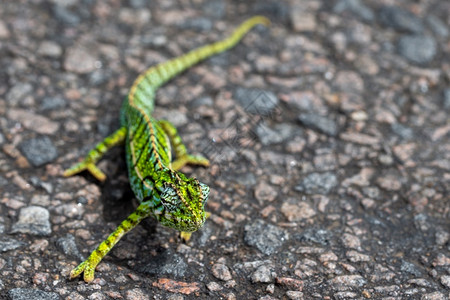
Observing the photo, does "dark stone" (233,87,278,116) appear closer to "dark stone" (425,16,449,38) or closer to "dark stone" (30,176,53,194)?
"dark stone" (30,176,53,194)

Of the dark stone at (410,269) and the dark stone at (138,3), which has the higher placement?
the dark stone at (138,3)

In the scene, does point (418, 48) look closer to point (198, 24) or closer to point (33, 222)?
point (198, 24)

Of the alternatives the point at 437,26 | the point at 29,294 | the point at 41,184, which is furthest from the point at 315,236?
the point at 437,26

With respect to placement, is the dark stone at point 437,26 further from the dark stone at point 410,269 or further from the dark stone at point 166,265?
the dark stone at point 166,265

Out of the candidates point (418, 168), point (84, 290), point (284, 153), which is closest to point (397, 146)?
point (418, 168)

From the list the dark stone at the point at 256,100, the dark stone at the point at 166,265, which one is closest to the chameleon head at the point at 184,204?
the dark stone at the point at 166,265
